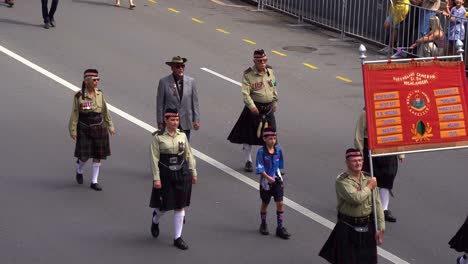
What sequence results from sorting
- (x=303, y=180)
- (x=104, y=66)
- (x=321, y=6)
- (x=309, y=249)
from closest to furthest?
(x=309, y=249) < (x=303, y=180) < (x=104, y=66) < (x=321, y=6)

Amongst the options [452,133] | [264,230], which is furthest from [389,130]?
[264,230]

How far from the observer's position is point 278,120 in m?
19.8

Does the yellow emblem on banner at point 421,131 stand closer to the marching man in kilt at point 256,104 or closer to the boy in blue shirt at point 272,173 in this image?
the boy in blue shirt at point 272,173

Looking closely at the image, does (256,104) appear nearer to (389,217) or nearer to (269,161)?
(269,161)

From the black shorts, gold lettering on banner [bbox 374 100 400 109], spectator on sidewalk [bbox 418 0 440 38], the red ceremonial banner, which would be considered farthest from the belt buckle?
spectator on sidewalk [bbox 418 0 440 38]

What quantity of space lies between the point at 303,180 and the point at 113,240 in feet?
12.4

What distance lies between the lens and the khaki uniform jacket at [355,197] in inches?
472

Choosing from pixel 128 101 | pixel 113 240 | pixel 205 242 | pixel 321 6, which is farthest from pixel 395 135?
pixel 321 6

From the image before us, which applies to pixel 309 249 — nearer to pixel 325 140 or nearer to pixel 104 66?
pixel 325 140

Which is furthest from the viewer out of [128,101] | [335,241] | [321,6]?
[321,6]

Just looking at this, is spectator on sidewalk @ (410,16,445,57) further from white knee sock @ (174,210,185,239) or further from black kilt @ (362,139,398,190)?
white knee sock @ (174,210,185,239)

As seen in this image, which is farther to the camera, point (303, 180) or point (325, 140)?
point (325, 140)

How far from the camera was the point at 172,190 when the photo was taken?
43.9 feet

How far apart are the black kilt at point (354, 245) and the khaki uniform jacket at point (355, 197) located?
17cm
